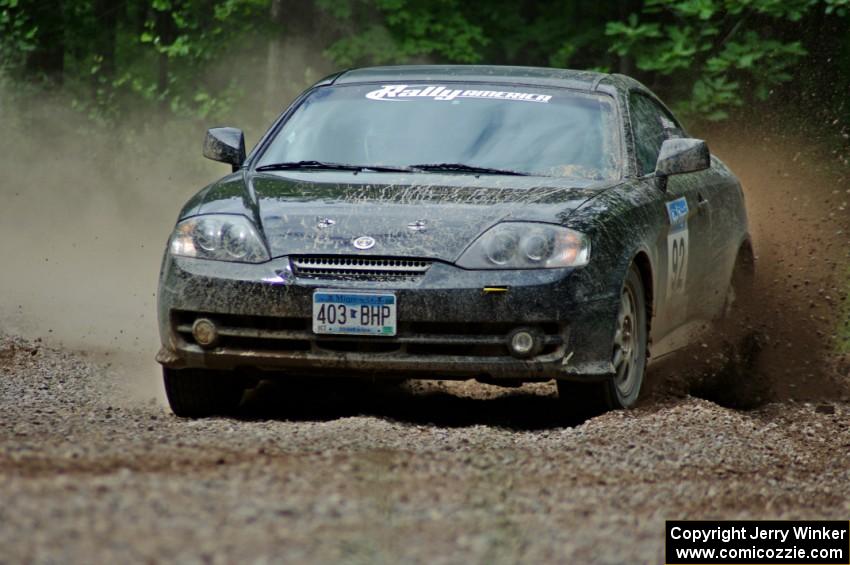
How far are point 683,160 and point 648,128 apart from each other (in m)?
0.77

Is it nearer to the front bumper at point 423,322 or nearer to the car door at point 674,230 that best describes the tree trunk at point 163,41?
the car door at point 674,230

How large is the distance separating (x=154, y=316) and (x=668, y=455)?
6.16 m

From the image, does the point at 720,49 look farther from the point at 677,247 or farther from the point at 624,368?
the point at 624,368

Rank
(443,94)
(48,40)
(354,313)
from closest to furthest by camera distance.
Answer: (354,313) → (443,94) → (48,40)

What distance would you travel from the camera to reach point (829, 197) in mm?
13750

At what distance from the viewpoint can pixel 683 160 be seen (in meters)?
8.08

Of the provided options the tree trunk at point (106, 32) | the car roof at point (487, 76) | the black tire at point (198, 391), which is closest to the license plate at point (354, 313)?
the black tire at point (198, 391)

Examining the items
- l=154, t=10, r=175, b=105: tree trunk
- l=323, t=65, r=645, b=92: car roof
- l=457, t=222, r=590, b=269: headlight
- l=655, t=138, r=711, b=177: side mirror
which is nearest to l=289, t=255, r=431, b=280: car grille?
l=457, t=222, r=590, b=269: headlight

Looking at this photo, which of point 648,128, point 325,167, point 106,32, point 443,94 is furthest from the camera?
point 106,32

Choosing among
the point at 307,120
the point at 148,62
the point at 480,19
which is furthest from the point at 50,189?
the point at 307,120

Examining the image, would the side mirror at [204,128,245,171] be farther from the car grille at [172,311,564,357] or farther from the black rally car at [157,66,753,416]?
the car grille at [172,311,564,357]

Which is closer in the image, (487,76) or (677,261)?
(677,261)

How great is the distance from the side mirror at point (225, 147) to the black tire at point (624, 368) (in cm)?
220

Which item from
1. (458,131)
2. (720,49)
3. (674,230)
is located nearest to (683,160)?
(674,230)
